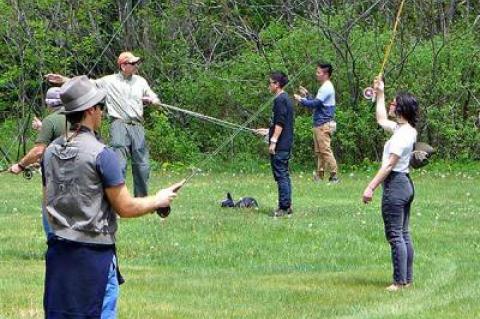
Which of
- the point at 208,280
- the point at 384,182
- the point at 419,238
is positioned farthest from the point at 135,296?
the point at 419,238

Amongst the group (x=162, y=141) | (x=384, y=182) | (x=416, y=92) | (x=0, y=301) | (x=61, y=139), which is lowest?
(x=162, y=141)

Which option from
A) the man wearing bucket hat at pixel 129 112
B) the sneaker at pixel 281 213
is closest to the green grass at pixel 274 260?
the sneaker at pixel 281 213

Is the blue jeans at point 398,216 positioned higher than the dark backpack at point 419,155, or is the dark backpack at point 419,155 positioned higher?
the dark backpack at point 419,155

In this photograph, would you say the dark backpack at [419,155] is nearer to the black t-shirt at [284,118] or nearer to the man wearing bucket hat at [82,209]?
the man wearing bucket hat at [82,209]

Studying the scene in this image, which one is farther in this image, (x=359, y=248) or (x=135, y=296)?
(x=359, y=248)

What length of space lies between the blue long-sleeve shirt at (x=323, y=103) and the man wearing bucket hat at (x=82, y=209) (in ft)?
38.8

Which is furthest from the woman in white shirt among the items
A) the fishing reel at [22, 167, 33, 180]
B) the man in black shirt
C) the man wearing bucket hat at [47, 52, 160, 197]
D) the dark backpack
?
the man in black shirt

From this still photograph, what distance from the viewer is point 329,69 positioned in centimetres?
1773

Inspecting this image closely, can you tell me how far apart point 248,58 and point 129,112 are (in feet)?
38.1

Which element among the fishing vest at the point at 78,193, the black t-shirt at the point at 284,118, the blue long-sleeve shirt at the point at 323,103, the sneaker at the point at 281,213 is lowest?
the sneaker at the point at 281,213

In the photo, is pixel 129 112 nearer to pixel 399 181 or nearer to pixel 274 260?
pixel 274 260

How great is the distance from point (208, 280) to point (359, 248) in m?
2.34

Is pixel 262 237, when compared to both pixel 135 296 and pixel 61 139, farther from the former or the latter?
pixel 61 139

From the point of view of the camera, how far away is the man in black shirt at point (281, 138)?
13.8 m
